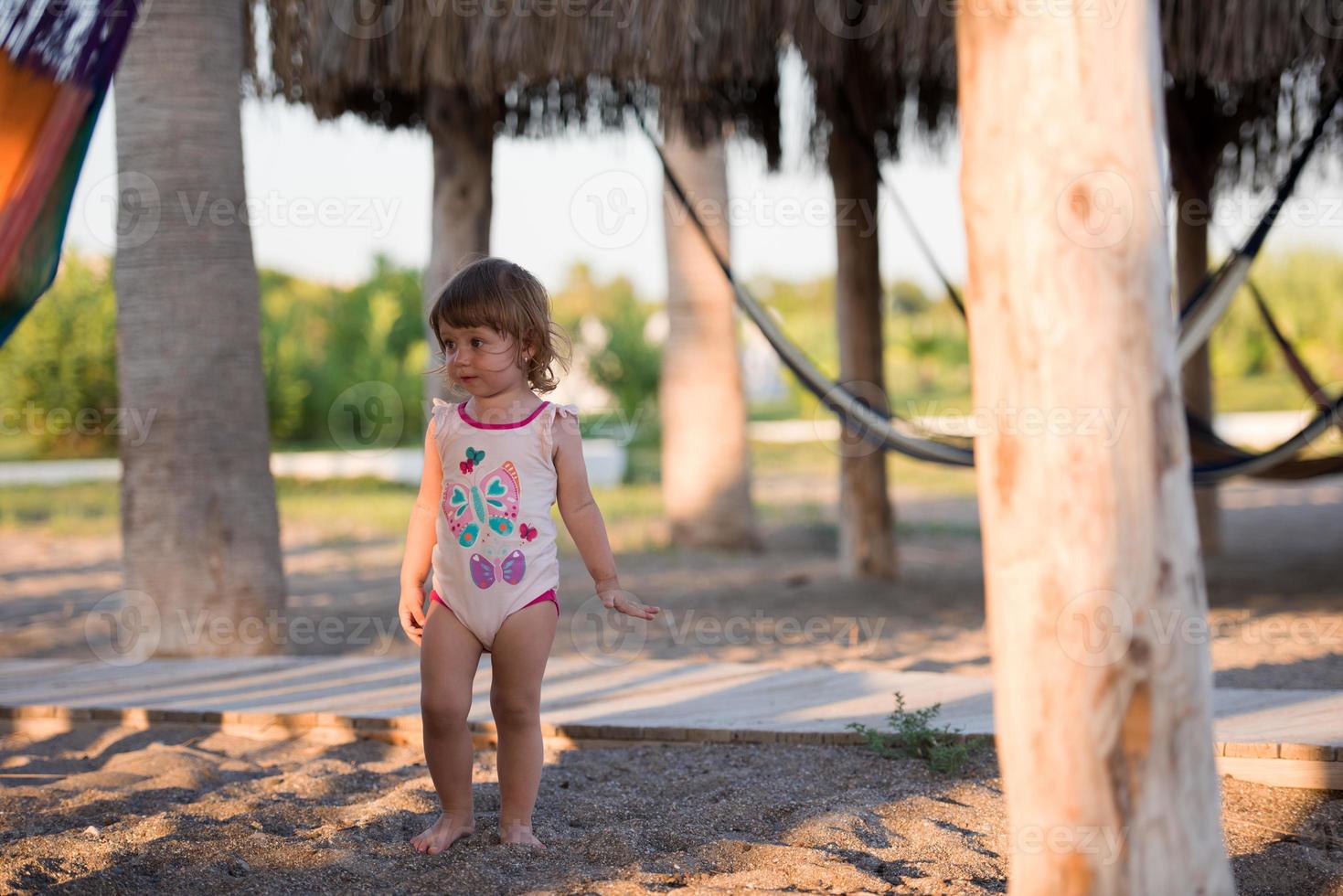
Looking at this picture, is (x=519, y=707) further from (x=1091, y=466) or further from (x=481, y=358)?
(x=1091, y=466)

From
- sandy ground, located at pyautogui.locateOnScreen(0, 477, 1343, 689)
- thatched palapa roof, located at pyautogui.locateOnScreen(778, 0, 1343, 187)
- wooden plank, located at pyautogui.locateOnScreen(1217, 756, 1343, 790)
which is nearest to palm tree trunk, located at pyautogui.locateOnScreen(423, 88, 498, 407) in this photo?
thatched palapa roof, located at pyautogui.locateOnScreen(778, 0, 1343, 187)

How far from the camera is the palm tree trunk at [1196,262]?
672 cm

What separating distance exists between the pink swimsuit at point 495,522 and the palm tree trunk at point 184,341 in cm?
212

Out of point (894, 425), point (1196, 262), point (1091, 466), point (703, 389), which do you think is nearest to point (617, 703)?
point (894, 425)

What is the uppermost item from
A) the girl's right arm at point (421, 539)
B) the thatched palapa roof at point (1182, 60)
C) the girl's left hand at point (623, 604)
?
the thatched palapa roof at point (1182, 60)

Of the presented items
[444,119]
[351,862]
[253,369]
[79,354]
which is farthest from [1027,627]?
[79,354]

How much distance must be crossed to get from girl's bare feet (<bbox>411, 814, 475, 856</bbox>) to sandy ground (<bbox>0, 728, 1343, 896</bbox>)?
3 cm

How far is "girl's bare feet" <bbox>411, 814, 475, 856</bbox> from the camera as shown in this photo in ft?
7.57

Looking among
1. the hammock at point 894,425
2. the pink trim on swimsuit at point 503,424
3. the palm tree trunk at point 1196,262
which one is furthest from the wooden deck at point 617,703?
the palm tree trunk at point 1196,262

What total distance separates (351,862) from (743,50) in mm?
3574

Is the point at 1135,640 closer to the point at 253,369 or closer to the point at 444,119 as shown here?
the point at 253,369

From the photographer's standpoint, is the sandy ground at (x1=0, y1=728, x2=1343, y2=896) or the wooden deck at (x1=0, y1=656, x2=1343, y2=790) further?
the wooden deck at (x1=0, y1=656, x2=1343, y2=790)

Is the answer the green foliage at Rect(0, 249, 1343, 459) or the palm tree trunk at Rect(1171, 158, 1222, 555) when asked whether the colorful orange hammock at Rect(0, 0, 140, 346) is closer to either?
the palm tree trunk at Rect(1171, 158, 1222, 555)

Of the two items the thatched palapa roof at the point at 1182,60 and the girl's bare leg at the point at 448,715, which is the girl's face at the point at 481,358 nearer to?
the girl's bare leg at the point at 448,715
